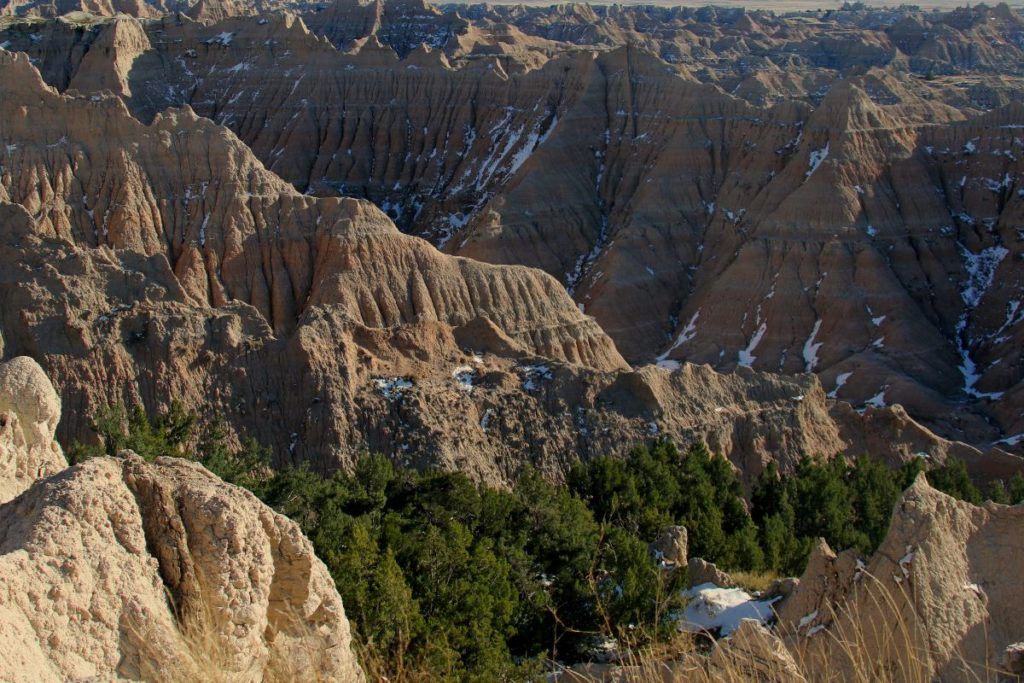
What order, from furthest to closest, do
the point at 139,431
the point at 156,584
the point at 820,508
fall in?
the point at 820,508, the point at 139,431, the point at 156,584

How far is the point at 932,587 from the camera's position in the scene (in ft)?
56.4

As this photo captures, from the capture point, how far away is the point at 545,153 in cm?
9519

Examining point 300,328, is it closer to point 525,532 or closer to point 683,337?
point 525,532

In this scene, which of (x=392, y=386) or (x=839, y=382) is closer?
(x=392, y=386)

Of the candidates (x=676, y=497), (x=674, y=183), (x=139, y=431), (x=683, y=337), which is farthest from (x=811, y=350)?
(x=139, y=431)

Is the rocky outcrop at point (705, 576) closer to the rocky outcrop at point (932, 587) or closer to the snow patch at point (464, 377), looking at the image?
the rocky outcrop at point (932, 587)

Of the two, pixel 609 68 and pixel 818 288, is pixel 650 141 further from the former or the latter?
pixel 818 288

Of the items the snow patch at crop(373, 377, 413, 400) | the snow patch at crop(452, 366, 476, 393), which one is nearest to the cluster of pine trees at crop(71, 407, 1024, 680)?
the snow patch at crop(373, 377, 413, 400)

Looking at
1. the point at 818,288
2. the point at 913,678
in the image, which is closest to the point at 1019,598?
the point at 913,678

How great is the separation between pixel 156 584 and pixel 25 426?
688 cm

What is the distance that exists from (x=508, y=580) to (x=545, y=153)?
7427cm

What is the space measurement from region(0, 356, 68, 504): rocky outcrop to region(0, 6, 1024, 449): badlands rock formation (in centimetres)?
3339

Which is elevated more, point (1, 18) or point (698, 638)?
point (698, 638)

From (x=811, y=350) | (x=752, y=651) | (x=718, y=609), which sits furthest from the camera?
(x=811, y=350)
